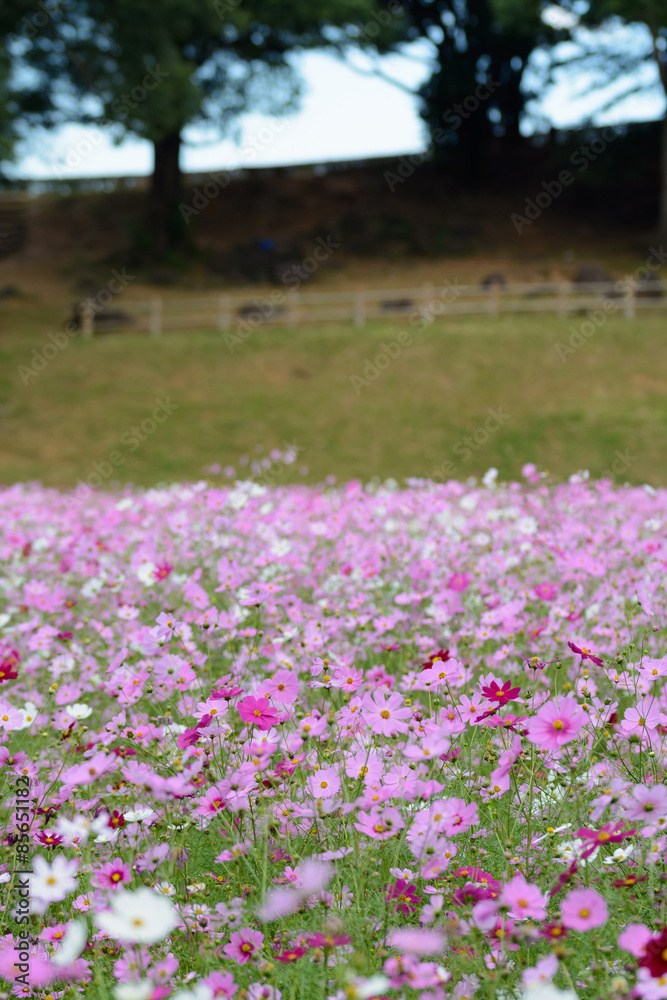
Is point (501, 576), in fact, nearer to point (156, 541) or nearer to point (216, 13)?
point (156, 541)

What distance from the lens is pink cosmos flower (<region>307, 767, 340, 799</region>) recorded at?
1938mm

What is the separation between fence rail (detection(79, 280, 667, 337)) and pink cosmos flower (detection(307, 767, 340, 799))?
61.8ft

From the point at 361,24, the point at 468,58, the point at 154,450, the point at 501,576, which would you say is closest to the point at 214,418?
the point at 154,450

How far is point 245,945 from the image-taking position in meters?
1.67

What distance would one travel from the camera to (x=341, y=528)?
5336mm

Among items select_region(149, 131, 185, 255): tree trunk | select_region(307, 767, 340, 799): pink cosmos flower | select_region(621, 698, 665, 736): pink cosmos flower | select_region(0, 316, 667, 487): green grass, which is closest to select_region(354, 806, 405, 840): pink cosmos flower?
select_region(307, 767, 340, 799): pink cosmos flower

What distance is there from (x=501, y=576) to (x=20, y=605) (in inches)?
96.8

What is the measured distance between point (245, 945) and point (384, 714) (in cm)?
67

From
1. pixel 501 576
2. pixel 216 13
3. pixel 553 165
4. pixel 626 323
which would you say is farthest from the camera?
pixel 553 165

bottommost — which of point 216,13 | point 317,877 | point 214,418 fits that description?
point 317,877

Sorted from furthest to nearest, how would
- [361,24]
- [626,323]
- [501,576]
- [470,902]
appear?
[361,24], [626,323], [501,576], [470,902]

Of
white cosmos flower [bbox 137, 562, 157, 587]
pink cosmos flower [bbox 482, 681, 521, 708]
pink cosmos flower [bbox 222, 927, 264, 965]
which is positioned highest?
white cosmos flower [bbox 137, 562, 157, 587]

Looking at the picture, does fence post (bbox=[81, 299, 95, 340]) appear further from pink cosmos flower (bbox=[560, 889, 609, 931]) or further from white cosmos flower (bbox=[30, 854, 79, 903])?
pink cosmos flower (bbox=[560, 889, 609, 931])

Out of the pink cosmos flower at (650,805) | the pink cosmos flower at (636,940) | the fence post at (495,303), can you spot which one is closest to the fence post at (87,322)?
the fence post at (495,303)
